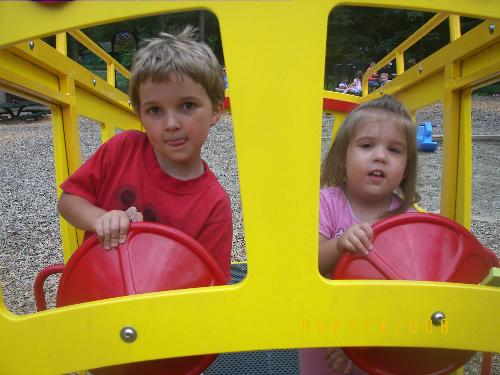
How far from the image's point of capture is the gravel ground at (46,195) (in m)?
3.81

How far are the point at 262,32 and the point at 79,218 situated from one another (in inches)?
30.4

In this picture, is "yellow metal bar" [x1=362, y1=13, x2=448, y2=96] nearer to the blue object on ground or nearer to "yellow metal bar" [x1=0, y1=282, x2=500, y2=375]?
"yellow metal bar" [x1=0, y1=282, x2=500, y2=375]

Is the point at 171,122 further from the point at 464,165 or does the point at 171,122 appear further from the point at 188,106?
the point at 464,165

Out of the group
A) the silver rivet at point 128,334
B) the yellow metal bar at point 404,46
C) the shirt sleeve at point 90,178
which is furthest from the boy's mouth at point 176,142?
the yellow metal bar at point 404,46

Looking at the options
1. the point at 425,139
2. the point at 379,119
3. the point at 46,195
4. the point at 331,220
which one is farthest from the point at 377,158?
the point at 425,139

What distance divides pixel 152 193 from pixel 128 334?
60 cm

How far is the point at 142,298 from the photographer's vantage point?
1109 mm

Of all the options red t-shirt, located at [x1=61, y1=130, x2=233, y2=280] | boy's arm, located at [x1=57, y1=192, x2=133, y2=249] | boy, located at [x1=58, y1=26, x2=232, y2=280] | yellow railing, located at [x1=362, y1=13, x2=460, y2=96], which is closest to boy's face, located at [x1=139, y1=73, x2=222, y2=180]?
boy, located at [x1=58, y1=26, x2=232, y2=280]

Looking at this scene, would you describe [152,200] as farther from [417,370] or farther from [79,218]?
[417,370]

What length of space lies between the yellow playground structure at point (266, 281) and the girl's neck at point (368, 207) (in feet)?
1.76

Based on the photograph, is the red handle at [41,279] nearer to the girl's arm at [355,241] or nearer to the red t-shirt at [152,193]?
the red t-shirt at [152,193]

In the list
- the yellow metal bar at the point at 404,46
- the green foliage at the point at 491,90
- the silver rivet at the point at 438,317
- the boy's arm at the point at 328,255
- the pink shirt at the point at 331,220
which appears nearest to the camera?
the silver rivet at the point at 438,317

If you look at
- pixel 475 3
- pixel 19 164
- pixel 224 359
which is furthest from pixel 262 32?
pixel 19 164

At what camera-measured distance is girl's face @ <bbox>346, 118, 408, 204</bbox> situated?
5.12 ft
